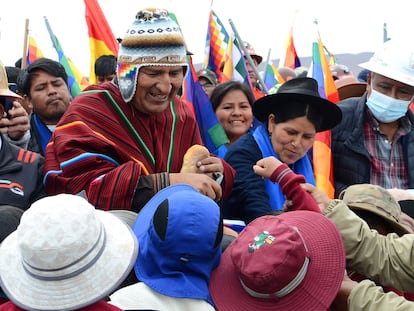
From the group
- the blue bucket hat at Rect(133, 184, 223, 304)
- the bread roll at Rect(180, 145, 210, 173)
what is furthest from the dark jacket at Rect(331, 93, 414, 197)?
the blue bucket hat at Rect(133, 184, 223, 304)

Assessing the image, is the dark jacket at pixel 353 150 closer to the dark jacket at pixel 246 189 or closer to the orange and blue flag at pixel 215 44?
the dark jacket at pixel 246 189

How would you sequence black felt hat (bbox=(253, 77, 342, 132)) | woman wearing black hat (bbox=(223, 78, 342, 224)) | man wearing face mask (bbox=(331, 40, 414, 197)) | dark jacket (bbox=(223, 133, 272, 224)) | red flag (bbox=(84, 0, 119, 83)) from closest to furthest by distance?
dark jacket (bbox=(223, 133, 272, 224)) < woman wearing black hat (bbox=(223, 78, 342, 224)) < black felt hat (bbox=(253, 77, 342, 132)) < man wearing face mask (bbox=(331, 40, 414, 197)) < red flag (bbox=(84, 0, 119, 83))

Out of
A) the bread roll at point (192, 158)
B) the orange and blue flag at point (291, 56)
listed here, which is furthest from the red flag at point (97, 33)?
the orange and blue flag at point (291, 56)

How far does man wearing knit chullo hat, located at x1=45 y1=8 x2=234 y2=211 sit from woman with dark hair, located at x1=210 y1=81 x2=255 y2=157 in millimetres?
1716

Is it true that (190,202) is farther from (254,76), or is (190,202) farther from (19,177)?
(254,76)

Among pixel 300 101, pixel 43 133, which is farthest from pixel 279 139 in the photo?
pixel 43 133

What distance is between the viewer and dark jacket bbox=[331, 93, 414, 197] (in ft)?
13.7

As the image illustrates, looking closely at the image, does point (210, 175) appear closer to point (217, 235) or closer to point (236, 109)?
point (217, 235)

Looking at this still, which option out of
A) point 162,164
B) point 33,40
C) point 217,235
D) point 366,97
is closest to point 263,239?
point 217,235

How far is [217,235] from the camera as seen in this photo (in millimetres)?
2324

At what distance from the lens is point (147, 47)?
312 centimetres

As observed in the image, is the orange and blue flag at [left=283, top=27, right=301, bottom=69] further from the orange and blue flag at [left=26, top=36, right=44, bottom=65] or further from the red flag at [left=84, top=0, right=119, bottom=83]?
the red flag at [left=84, top=0, right=119, bottom=83]

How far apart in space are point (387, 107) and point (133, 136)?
180cm

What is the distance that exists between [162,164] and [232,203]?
1.44ft
